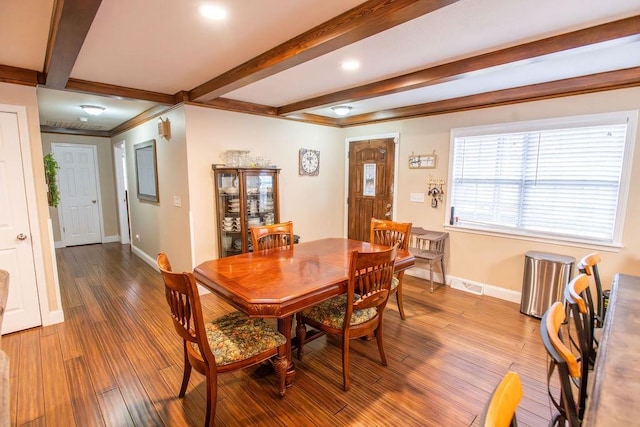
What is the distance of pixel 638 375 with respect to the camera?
111 cm

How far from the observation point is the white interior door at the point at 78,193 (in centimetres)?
596

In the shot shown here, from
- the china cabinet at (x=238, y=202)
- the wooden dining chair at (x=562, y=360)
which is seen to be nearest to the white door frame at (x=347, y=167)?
the china cabinet at (x=238, y=202)

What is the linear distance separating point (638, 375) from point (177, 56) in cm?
324

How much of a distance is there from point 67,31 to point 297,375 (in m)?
2.68

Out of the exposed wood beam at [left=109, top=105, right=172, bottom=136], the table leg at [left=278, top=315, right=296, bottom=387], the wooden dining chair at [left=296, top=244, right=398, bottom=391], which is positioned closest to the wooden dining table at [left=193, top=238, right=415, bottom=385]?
the table leg at [left=278, top=315, right=296, bottom=387]

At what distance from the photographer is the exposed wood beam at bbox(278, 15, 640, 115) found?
6.27 ft

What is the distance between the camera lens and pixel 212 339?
1866 millimetres

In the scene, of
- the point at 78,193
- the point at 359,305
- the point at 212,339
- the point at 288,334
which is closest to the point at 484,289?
the point at 359,305

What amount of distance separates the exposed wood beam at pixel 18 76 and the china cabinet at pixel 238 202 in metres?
1.74

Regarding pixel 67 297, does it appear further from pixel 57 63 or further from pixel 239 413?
pixel 239 413

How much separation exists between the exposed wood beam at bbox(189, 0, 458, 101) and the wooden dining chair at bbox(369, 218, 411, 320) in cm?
179

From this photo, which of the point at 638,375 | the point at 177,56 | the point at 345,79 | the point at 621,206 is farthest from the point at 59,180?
the point at 621,206

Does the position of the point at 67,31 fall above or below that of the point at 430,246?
above

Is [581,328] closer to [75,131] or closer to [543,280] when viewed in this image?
[543,280]
